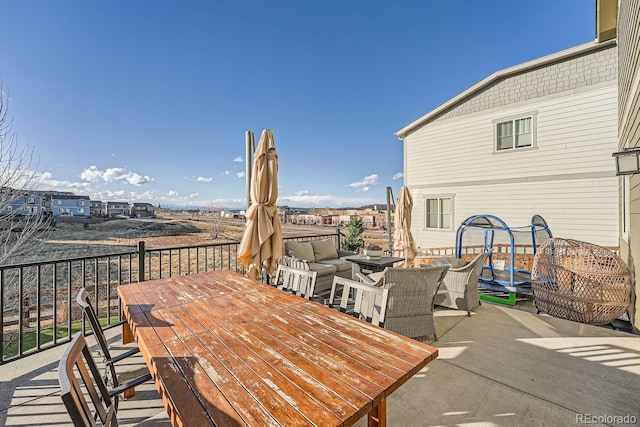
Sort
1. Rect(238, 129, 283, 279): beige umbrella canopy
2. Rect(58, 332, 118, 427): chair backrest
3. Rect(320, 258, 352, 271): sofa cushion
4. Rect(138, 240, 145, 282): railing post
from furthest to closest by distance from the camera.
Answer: Rect(320, 258, 352, 271): sofa cushion → Rect(138, 240, 145, 282): railing post → Rect(238, 129, 283, 279): beige umbrella canopy → Rect(58, 332, 118, 427): chair backrest

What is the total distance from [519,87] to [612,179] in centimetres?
327

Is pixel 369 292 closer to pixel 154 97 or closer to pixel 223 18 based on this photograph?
pixel 223 18

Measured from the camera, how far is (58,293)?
7.24 m

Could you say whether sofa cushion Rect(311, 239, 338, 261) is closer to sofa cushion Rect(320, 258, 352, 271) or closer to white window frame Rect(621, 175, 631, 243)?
sofa cushion Rect(320, 258, 352, 271)

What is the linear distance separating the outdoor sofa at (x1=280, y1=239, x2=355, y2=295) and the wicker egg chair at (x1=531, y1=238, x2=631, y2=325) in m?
3.14

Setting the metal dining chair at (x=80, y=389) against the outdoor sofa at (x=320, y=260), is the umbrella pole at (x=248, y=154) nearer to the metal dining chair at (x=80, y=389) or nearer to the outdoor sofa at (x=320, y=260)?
the outdoor sofa at (x=320, y=260)

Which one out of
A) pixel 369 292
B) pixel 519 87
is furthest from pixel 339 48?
pixel 369 292

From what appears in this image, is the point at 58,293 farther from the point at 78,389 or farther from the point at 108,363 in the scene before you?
the point at 78,389

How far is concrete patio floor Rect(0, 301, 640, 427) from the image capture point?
198 centimetres

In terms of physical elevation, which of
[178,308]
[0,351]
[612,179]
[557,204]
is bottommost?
[0,351]

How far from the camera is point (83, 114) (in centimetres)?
1001

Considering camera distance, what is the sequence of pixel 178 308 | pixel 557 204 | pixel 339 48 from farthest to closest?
pixel 339 48 → pixel 557 204 → pixel 178 308

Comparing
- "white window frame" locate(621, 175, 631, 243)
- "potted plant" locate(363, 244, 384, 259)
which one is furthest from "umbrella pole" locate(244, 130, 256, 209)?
"white window frame" locate(621, 175, 631, 243)

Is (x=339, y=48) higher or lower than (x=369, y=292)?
higher
